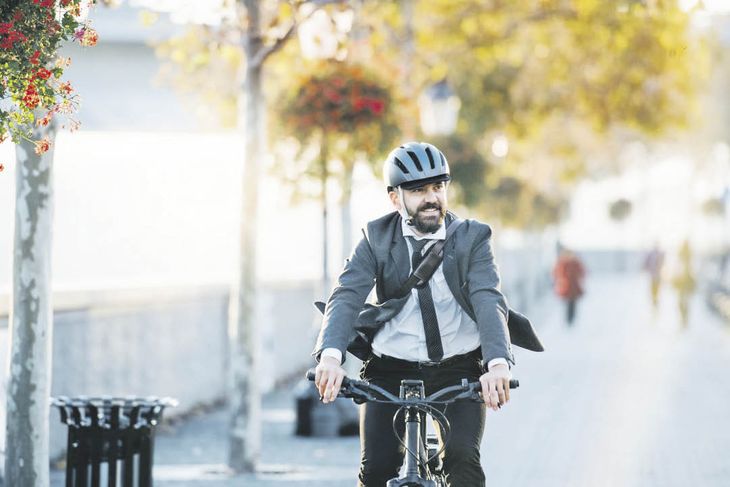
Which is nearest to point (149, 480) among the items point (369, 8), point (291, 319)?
point (369, 8)

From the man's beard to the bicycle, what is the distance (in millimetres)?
519

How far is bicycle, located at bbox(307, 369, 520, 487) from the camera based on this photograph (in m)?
5.21

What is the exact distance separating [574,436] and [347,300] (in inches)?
320

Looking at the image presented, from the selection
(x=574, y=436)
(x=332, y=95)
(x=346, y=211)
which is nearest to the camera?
(x=574, y=436)

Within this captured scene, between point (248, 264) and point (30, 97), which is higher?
point (30, 97)

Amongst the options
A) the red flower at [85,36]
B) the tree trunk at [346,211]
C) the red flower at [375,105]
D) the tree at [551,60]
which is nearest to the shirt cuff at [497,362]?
the red flower at [85,36]

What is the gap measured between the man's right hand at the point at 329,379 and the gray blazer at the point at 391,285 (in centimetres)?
18

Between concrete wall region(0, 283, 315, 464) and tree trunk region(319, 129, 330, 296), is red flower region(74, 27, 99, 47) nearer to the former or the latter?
concrete wall region(0, 283, 315, 464)

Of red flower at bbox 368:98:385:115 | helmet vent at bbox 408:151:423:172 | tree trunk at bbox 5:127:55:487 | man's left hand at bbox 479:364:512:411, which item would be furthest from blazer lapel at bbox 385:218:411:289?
red flower at bbox 368:98:385:115

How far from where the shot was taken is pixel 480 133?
93.4 ft

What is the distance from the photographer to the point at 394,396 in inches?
207

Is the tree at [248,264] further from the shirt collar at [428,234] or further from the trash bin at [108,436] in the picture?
the shirt collar at [428,234]

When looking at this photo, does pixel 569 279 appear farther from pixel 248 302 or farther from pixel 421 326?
pixel 421 326

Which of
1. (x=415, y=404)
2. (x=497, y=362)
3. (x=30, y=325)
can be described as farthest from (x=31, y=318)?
(x=497, y=362)
